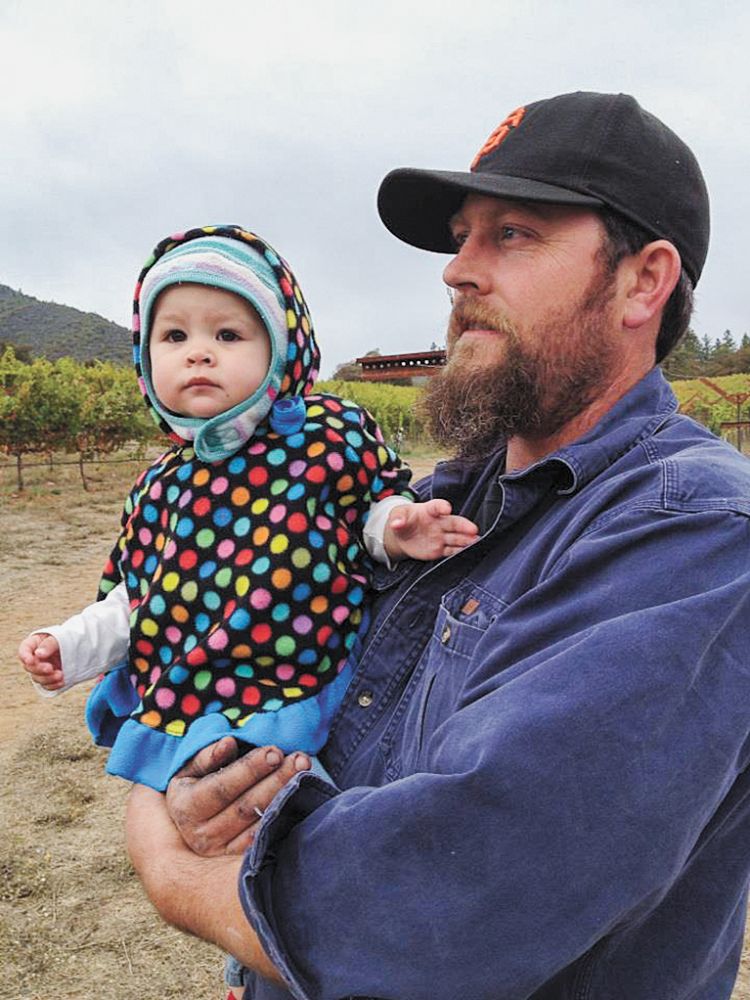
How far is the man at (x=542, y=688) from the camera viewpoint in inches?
37.7

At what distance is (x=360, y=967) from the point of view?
998 mm

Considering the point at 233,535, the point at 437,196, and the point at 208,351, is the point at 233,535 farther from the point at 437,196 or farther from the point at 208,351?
the point at 437,196

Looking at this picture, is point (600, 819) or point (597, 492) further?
point (597, 492)

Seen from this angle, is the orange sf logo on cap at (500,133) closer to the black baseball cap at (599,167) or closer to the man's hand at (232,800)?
the black baseball cap at (599,167)

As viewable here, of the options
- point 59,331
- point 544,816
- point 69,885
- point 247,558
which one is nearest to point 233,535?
point 247,558

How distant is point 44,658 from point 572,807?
1288 millimetres

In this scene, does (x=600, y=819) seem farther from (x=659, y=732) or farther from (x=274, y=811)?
(x=274, y=811)

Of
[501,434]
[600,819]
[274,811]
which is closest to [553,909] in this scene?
[600,819]

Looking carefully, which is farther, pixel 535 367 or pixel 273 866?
pixel 535 367

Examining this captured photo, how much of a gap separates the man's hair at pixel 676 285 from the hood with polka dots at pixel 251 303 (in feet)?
2.22

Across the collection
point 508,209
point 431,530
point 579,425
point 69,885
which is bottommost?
point 69,885

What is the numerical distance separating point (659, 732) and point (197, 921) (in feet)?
2.43

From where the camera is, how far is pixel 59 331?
67750 millimetres

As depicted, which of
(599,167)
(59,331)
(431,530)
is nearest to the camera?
(599,167)
